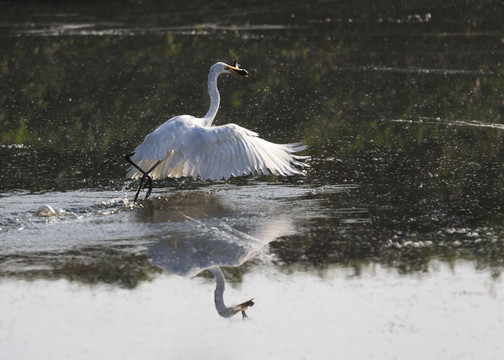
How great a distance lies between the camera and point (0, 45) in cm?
1716

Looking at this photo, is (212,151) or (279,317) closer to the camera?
(279,317)

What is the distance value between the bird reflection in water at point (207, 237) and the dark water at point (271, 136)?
23 mm

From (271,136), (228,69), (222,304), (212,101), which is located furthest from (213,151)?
(271,136)

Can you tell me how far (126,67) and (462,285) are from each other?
9854 millimetres

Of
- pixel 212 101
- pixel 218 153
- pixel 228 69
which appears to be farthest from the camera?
pixel 228 69

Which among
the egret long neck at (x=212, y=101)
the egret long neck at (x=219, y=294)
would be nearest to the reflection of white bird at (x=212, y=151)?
the egret long neck at (x=212, y=101)

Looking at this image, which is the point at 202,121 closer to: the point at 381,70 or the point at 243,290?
the point at 243,290

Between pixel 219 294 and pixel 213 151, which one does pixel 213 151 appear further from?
pixel 219 294

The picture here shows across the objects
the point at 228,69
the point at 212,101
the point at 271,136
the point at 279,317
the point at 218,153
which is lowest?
the point at 279,317

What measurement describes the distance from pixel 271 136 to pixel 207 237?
12.0ft

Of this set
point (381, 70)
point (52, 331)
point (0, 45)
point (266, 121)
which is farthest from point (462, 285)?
point (0, 45)

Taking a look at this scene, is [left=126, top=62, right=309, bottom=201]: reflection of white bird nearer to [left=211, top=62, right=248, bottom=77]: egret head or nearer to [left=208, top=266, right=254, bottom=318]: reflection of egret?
[left=211, top=62, right=248, bottom=77]: egret head

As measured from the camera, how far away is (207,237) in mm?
7219

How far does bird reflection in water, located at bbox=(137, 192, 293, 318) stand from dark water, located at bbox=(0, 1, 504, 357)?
23mm
